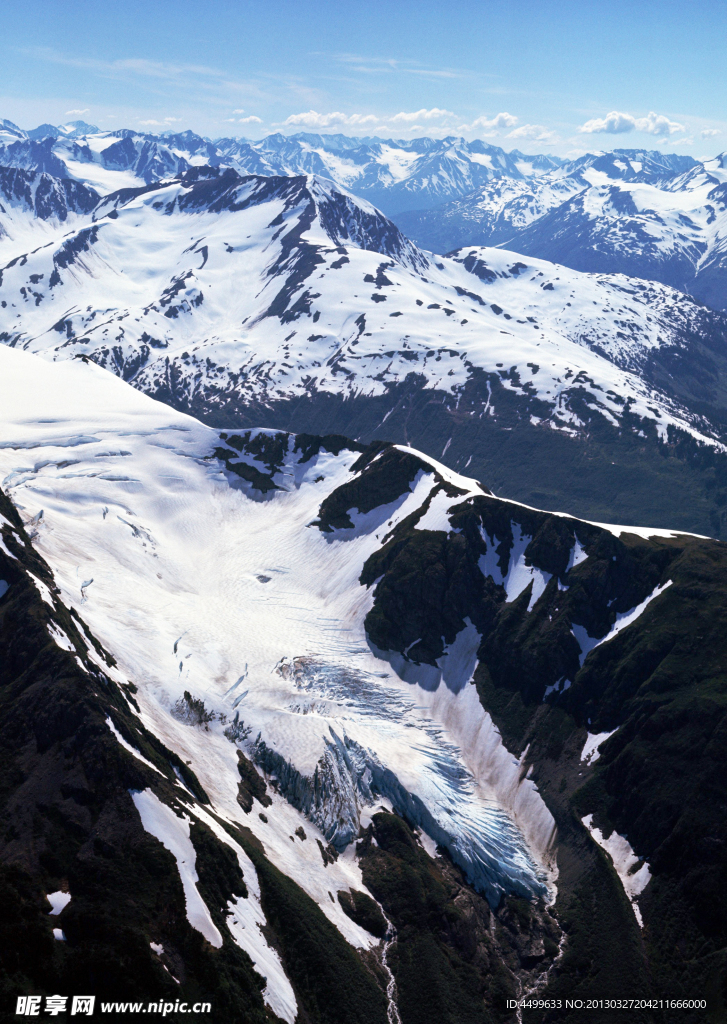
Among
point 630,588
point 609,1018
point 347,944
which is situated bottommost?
point 609,1018

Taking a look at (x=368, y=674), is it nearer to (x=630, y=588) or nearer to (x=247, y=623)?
(x=247, y=623)

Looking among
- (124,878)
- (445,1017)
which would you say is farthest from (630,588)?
(124,878)

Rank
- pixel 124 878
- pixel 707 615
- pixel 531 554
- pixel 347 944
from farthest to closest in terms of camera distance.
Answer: pixel 531 554
pixel 707 615
pixel 347 944
pixel 124 878

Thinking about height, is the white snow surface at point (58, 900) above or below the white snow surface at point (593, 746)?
above

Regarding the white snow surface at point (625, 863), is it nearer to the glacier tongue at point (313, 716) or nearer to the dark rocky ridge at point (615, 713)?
the dark rocky ridge at point (615, 713)

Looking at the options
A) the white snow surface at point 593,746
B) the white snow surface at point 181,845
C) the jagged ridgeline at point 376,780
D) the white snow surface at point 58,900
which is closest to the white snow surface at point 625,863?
the jagged ridgeline at point 376,780
